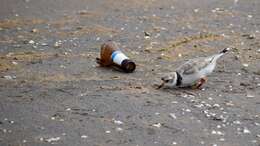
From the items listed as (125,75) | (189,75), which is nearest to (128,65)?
(125,75)

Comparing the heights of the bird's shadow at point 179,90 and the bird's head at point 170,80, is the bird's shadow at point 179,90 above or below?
below

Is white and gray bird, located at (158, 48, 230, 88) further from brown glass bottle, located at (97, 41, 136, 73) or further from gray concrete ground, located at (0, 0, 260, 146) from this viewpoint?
brown glass bottle, located at (97, 41, 136, 73)

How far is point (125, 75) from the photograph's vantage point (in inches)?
257

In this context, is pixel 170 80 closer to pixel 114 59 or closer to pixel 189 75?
pixel 189 75

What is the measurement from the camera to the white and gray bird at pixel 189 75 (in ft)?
19.4

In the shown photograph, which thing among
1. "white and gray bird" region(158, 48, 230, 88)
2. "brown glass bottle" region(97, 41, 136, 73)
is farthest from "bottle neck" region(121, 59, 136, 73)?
"white and gray bird" region(158, 48, 230, 88)

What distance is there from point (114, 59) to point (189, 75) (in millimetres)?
1030

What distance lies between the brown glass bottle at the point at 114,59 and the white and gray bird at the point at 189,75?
0.60m

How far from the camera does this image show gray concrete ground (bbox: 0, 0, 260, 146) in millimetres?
5016

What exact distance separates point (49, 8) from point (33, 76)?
3.53 metres

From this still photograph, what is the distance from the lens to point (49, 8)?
977 cm

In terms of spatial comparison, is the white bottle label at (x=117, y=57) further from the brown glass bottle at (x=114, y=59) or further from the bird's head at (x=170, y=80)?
the bird's head at (x=170, y=80)

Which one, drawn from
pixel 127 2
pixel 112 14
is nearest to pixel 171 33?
pixel 112 14

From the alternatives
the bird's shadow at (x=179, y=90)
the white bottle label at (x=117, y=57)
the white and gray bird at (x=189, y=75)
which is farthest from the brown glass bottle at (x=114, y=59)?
the white and gray bird at (x=189, y=75)
